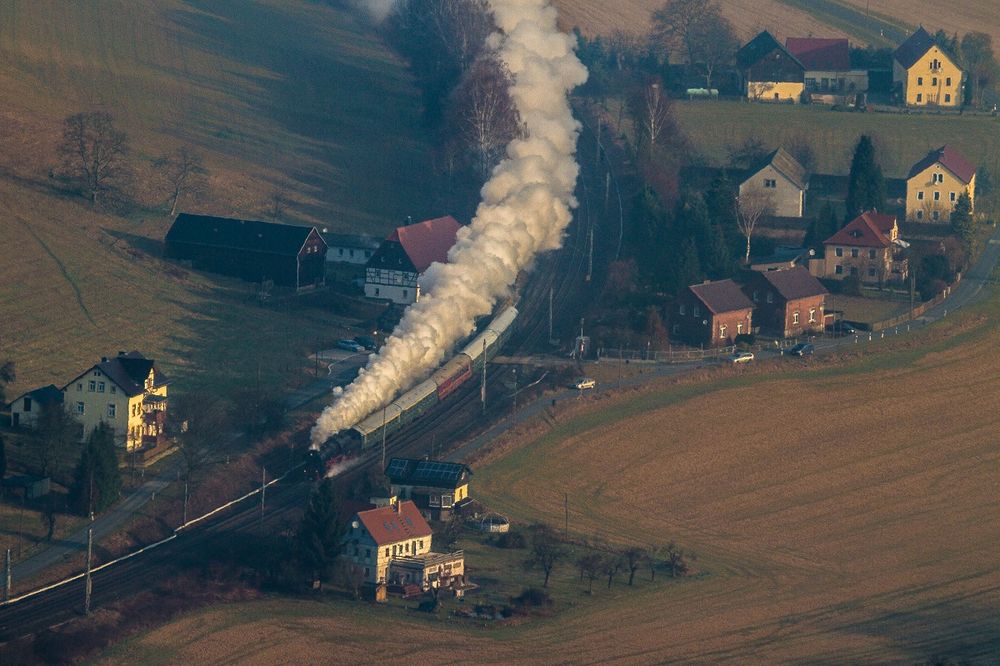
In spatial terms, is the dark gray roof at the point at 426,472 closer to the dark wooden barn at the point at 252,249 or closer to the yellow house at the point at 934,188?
the dark wooden barn at the point at 252,249

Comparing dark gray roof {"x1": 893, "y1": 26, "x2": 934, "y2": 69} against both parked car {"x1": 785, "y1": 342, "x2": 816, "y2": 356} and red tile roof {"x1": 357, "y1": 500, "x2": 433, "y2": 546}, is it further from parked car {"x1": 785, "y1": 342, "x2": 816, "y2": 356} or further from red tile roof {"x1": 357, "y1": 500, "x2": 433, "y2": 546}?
red tile roof {"x1": 357, "y1": 500, "x2": 433, "y2": 546}

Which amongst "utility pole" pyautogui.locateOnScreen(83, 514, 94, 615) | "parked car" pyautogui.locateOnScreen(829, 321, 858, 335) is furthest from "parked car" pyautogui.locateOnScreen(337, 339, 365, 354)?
"utility pole" pyautogui.locateOnScreen(83, 514, 94, 615)

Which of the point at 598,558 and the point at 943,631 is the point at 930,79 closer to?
the point at 598,558

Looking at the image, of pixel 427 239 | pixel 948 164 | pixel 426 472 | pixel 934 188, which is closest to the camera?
pixel 426 472

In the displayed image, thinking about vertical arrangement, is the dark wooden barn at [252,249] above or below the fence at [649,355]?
above

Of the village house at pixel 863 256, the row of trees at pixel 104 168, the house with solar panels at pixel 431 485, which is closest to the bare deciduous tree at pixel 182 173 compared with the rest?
the row of trees at pixel 104 168

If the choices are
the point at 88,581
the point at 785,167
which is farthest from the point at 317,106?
the point at 88,581
